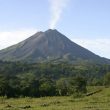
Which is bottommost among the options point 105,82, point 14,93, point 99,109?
point 99,109

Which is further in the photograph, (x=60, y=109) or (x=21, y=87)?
(x=21, y=87)

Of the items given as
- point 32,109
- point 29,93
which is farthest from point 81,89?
point 32,109

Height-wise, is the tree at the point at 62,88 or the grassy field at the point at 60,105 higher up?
the tree at the point at 62,88

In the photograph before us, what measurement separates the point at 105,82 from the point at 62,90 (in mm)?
49264

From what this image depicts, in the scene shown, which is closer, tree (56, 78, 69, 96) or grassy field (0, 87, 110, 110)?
grassy field (0, 87, 110, 110)

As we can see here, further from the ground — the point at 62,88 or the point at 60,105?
the point at 62,88

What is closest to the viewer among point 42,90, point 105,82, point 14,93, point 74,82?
point 14,93

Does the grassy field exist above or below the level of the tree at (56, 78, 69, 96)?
below

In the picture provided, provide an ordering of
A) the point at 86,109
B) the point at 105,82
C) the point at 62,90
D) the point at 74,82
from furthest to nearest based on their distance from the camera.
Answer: the point at 105,82 < the point at 74,82 < the point at 62,90 < the point at 86,109

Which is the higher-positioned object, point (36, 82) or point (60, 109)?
point (36, 82)

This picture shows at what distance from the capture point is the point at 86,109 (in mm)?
40438

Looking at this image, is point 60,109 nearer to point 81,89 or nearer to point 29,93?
point 29,93

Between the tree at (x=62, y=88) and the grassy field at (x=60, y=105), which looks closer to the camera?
the grassy field at (x=60, y=105)

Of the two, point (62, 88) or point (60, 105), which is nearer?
point (60, 105)
